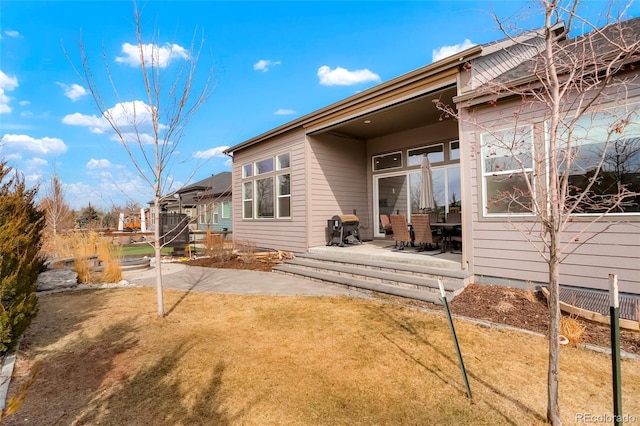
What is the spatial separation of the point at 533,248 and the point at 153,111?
19.3 feet

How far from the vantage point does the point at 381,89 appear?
6.64 metres

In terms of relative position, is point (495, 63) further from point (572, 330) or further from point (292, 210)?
point (292, 210)

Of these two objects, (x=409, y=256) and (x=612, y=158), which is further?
(x=409, y=256)

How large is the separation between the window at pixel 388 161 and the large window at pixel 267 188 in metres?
2.87

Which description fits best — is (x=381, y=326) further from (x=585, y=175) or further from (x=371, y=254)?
(x=585, y=175)

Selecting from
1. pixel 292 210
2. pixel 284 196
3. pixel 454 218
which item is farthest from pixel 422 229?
pixel 284 196

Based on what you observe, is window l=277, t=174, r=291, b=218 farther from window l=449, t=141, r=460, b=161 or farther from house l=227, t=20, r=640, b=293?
window l=449, t=141, r=460, b=161

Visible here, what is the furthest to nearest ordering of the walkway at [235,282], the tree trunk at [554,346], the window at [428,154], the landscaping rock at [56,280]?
the window at [428,154]
the landscaping rock at [56,280]
the walkway at [235,282]
the tree trunk at [554,346]

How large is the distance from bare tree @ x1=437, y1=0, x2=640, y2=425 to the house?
0.64ft

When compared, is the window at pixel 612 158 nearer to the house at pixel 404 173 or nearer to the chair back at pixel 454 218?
the house at pixel 404 173

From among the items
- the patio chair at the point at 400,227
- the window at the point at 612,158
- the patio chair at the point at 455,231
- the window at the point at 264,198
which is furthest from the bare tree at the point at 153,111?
the patio chair at the point at 455,231

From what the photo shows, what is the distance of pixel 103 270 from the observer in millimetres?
7062

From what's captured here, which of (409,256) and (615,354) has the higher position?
(615,354)

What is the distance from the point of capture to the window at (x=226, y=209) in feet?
68.8
